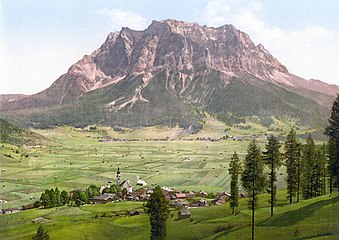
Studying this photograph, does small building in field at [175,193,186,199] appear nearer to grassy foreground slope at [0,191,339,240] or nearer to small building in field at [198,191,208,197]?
small building in field at [198,191,208,197]

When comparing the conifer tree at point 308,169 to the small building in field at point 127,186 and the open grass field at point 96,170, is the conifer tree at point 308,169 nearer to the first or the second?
the open grass field at point 96,170

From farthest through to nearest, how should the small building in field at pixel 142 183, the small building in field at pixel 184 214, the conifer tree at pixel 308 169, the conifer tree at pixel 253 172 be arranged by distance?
1. the small building in field at pixel 142 183
2. the conifer tree at pixel 308 169
3. the small building in field at pixel 184 214
4. the conifer tree at pixel 253 172

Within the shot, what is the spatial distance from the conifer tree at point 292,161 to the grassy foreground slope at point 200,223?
220 cm

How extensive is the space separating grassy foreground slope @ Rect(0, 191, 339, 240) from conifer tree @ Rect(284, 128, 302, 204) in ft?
7.22

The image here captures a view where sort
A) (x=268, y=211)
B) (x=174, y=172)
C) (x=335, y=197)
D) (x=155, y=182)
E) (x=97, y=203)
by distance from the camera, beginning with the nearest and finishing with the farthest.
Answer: (x=335, y=197) < (x=268, y=211) < (x=97, y=203) < (x=155, y=182) < (x=174, y=172)

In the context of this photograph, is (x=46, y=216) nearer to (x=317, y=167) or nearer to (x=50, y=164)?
(x=317, y=167)

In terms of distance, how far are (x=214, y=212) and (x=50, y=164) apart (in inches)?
1909

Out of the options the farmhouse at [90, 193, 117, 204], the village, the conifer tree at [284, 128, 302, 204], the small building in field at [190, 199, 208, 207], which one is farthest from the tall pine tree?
the farmhouse at [90, 193, 117, 204]

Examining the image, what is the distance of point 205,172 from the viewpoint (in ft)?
227

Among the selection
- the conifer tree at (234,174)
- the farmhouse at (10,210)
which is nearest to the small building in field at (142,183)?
the farmhouse at (10,210)

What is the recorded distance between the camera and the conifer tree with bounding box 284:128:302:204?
37.9 m

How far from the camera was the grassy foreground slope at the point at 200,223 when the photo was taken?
29.2 metres

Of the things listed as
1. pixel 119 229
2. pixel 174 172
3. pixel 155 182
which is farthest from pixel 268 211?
pixel 174 172

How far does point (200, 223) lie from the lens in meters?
36.2
